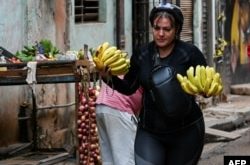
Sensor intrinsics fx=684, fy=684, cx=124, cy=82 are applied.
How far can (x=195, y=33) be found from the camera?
14.4 meters

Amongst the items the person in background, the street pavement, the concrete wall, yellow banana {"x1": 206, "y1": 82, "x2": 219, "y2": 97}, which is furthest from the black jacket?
the concrete wall

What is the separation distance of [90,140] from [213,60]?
28.8ft

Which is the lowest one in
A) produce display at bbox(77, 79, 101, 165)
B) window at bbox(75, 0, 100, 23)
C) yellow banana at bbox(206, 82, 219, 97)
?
produce display at bbox(77, 79, 101, 165)

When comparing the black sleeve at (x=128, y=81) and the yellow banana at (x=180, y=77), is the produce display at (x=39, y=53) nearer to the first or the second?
the black sleeve at (x=128, y=81)

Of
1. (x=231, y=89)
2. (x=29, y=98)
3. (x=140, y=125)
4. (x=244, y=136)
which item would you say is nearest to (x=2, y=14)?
(x=29, y=98)

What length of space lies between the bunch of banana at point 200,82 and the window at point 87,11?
19.6 ft

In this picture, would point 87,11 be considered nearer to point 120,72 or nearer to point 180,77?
point 120,72

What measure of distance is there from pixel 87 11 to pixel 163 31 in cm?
630

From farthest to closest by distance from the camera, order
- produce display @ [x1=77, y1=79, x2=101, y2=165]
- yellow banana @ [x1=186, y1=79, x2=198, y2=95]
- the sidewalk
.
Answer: the sidewalk → produce display @ [x1=77, y1=79, x2=101, y2=165] → yellow banana @ [x1=186, y1=79, x2=198, y2=95]

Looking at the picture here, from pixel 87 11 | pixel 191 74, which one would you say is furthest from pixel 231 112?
pixel 191 74

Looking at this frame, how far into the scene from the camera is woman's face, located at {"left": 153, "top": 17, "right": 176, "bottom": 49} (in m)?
4.59

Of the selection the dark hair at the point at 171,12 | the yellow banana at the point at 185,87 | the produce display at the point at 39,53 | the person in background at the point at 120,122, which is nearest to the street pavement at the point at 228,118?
the produce display at the point at 39,53

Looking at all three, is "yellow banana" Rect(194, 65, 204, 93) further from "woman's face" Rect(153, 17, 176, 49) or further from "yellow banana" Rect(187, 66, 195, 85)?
"woman's face" Rect(153, 17, 176, 49)

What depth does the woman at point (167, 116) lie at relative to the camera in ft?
15.1
